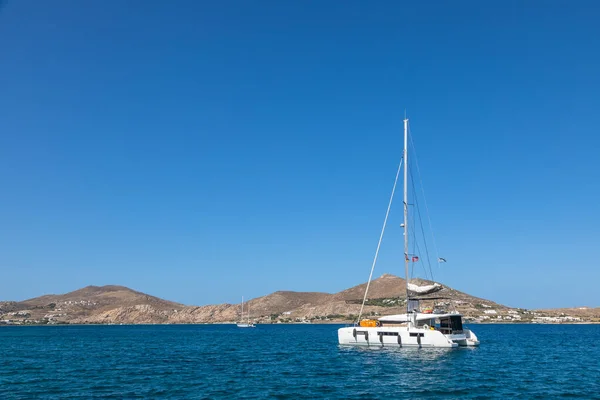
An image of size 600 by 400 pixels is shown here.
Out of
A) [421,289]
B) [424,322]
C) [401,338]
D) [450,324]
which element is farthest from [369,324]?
[450,324]

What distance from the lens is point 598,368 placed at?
192 ft

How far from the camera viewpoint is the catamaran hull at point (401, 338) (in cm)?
6969

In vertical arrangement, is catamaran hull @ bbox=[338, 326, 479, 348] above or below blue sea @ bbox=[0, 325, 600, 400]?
above

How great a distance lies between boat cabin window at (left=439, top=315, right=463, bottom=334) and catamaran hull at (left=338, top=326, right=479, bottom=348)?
3.11ft

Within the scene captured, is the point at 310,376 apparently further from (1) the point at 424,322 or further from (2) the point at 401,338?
(1) the point at 424,322

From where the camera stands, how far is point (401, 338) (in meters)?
71.4

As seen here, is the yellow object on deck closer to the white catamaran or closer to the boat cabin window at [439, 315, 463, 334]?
the white catamaran

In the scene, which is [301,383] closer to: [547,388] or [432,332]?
[547,388]

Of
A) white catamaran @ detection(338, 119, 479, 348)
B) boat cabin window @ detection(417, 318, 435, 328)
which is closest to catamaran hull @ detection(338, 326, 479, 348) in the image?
white catamaran @ detection(338, 119, 479, 348)

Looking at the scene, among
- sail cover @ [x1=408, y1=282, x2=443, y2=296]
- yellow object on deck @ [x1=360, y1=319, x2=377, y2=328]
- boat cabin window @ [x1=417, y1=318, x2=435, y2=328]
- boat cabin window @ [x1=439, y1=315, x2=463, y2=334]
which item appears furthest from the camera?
yellow object on deck @ [x1=360, y1=319, x2=377, y2=328]

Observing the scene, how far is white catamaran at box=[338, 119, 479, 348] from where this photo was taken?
70188 millimetres

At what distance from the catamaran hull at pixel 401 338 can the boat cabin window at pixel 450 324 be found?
949mm

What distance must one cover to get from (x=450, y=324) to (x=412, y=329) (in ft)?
22.1

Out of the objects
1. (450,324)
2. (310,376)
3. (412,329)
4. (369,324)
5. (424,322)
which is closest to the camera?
(310,376)
